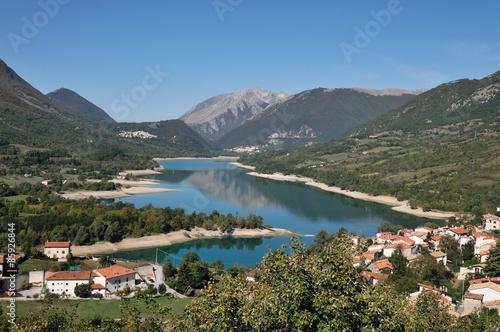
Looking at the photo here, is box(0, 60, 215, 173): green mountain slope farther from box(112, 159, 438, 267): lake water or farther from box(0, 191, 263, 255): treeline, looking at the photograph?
box(0, 191, 263, 255): treeline

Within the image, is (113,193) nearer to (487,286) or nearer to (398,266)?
(398,266)

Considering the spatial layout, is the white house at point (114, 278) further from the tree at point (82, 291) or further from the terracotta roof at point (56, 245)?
the terracotta roof at point (56, 245)

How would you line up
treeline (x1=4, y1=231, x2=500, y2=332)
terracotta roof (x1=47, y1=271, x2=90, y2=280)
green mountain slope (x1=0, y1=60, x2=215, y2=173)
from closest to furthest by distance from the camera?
treeline (x1=4, y1=231, x2=500, y2=332) → terracotta roof (x1=47, y1=271, x2=90, y2=280) → green mountain slope (x1=0, y1=60, x2=215, y2=173)

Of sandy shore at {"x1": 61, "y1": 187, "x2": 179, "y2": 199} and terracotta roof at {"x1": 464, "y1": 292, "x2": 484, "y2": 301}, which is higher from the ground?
sandy shore at {"x1": 61, "y1": 187, "x2": 179, "y2": 199}

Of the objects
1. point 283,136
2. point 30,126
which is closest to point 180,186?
point 30,126

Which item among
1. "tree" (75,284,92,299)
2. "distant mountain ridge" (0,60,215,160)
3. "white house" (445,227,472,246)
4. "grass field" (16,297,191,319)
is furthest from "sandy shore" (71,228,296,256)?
"distant mountain ridge" (0,60,215,160)

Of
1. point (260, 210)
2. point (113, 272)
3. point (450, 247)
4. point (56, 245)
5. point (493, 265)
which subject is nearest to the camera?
point (493, 265)

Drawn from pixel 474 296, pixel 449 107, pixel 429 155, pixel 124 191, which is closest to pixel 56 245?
pixel 474 296
